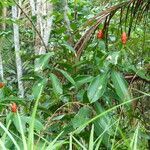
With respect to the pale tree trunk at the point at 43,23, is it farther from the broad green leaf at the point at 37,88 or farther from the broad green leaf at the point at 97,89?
the broad green leaf at the point at 97,89

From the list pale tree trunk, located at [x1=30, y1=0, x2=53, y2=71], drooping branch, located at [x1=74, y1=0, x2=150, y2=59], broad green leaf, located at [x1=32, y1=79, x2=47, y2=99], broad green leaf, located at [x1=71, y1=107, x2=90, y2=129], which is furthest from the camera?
pale tree trunk, located at [x1=30, y1=0, x2=53, y2=71]

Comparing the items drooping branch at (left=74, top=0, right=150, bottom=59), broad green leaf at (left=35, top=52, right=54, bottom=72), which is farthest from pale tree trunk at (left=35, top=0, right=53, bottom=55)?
broad green leaf at (left=35, top=52, right=54, bottom=72)

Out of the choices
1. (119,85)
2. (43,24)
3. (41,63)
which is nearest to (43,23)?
(43,24)

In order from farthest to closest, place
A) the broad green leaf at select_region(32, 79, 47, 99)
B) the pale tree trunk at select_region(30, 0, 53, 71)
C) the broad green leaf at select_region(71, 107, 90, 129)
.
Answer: the pale tree trunk at select_region(30, 0, 53, 71)
the broad green leaf at select_region(32, 79, 47, 99)
the broad green leaf at select_region(71, 107, 90, 129)

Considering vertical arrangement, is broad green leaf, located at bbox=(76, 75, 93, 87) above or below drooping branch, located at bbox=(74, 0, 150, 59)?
below

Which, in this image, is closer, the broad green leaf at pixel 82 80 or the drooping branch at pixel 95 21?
the broad green leaf at pixel 82 80

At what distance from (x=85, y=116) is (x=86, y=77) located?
184 mm

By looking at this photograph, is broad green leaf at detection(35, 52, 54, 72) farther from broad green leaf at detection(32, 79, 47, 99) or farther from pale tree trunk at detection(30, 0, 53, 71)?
pale tree trunk at detection(30, 0, 53, 71)

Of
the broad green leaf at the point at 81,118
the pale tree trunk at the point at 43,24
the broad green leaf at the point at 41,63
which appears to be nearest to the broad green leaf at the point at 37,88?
the broad green leaf at the point at 41,63

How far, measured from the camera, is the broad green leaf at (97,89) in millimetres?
1627

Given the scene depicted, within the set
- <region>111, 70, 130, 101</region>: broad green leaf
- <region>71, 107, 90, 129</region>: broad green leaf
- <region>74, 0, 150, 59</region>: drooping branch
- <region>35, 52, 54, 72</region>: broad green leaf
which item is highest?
<region>74, 0, 150, 59</region>: drooping branch

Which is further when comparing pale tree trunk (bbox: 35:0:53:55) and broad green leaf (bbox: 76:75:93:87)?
pale tree trunk (bbox: 35:0:53:55)

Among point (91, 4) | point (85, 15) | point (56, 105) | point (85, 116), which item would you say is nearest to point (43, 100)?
point (56, 105)

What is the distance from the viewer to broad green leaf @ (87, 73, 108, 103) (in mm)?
1627
